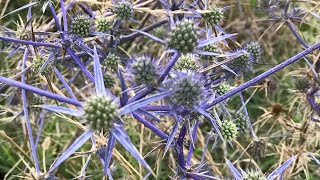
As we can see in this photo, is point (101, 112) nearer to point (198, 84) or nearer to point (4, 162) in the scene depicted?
point (198, 84)

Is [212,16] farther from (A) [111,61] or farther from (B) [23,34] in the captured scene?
(B) [23,34]

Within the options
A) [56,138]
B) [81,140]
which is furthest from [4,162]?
[81,140]

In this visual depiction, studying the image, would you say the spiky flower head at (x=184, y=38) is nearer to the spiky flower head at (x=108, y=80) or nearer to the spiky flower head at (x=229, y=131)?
the spiky flower head at (x=229, y=131)

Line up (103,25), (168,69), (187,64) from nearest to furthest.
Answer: (168,69) < (187,64) < (103,25)

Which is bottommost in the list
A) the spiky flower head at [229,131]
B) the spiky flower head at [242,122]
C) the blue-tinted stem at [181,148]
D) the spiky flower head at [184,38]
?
the spiky flower head at [242,122]

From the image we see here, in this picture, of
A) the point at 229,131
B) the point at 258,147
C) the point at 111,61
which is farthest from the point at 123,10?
the point at 258,147

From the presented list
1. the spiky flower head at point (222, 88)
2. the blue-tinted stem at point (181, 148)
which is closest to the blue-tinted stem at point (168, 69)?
the blue-tinted stem at point (181, 148)
